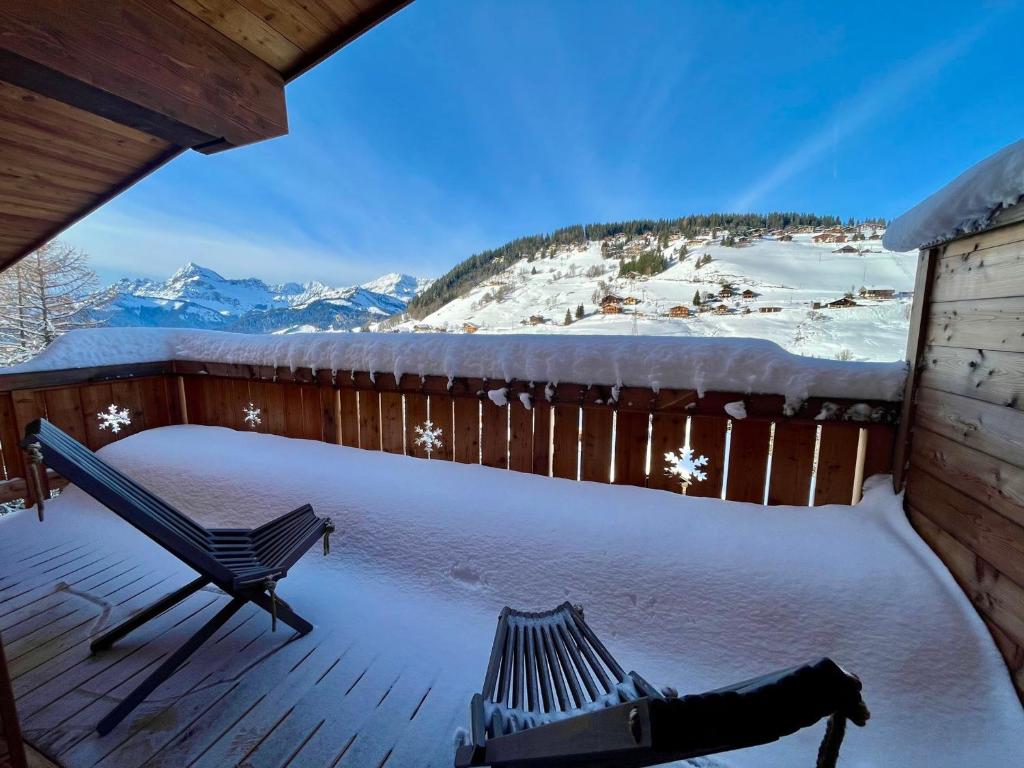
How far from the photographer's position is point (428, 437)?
10.5 feet

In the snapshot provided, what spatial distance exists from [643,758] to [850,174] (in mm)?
17106

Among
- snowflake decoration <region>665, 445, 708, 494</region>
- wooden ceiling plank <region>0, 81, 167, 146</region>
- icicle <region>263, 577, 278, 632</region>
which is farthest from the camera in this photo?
snowflake decoration <region>665, 445, 708, 494</region>

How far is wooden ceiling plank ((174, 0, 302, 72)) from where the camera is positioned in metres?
1.60

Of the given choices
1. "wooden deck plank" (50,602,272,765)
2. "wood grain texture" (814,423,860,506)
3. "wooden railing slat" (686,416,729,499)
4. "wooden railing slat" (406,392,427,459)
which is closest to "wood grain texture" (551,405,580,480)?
"wooden railing slat" (686,416,729,499)

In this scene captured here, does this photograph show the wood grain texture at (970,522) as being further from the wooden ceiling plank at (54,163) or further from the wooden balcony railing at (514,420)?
the wooden ceiling plank at (54,163)

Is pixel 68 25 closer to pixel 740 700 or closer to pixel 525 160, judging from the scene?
pixel 740 700

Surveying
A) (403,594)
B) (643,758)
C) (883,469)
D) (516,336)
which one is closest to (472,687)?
(403,594)

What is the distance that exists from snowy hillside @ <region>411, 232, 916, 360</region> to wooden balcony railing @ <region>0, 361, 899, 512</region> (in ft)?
13.8

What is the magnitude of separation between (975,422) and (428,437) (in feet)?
9.96

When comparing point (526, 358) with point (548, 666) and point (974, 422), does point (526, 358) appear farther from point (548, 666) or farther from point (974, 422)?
point (974, 422)

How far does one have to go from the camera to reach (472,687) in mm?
1652

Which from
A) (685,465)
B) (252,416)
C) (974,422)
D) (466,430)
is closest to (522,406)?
(466,430)

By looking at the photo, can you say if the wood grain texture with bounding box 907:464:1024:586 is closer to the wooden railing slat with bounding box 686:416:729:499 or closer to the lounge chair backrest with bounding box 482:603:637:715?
the wooden railing slat with bounding box 686:416:729:499

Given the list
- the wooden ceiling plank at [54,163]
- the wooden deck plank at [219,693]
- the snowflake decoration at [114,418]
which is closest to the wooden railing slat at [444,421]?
the wooden deck plank at [219,693]
